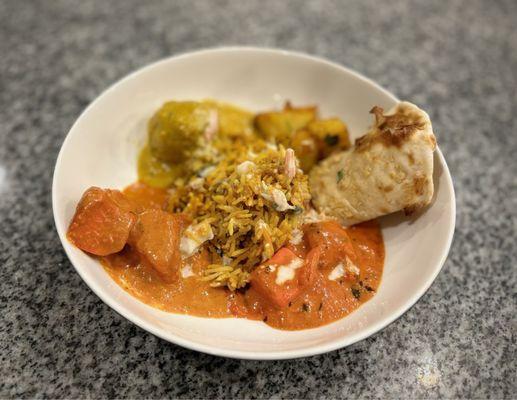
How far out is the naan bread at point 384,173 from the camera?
2148 millimetres

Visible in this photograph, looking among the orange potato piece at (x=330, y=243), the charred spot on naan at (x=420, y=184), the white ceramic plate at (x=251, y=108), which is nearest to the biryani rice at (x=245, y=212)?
the orange potato piece at (x=330, y=243)

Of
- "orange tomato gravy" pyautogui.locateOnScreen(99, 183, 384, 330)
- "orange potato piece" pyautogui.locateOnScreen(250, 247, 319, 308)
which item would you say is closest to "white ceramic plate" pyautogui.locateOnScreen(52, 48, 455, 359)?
"orange tomato gravy" pyautogui.locateOnScreen(99, 183, 384, 330)

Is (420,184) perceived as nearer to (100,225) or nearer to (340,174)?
(340,174)

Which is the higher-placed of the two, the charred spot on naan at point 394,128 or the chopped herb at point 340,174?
the charred spot on naan at point 394,128

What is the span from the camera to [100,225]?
2064 millimetres

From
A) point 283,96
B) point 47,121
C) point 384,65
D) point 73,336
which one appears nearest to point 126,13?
point 47,121

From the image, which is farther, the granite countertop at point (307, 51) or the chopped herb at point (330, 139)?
the chopped herb at point (330, 139)

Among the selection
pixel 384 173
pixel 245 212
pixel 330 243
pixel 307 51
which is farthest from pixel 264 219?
pixel 307 51

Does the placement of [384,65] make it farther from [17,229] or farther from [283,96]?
[17,229]

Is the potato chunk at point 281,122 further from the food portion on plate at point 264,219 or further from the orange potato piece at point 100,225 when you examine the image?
the orange potato piece at point 100,225

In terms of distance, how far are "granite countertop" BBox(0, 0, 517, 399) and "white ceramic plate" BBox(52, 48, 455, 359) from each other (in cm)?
18

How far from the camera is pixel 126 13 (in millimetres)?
3887

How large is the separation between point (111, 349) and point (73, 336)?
0.19m

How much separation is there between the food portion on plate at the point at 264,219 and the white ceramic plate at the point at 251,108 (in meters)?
0.07
